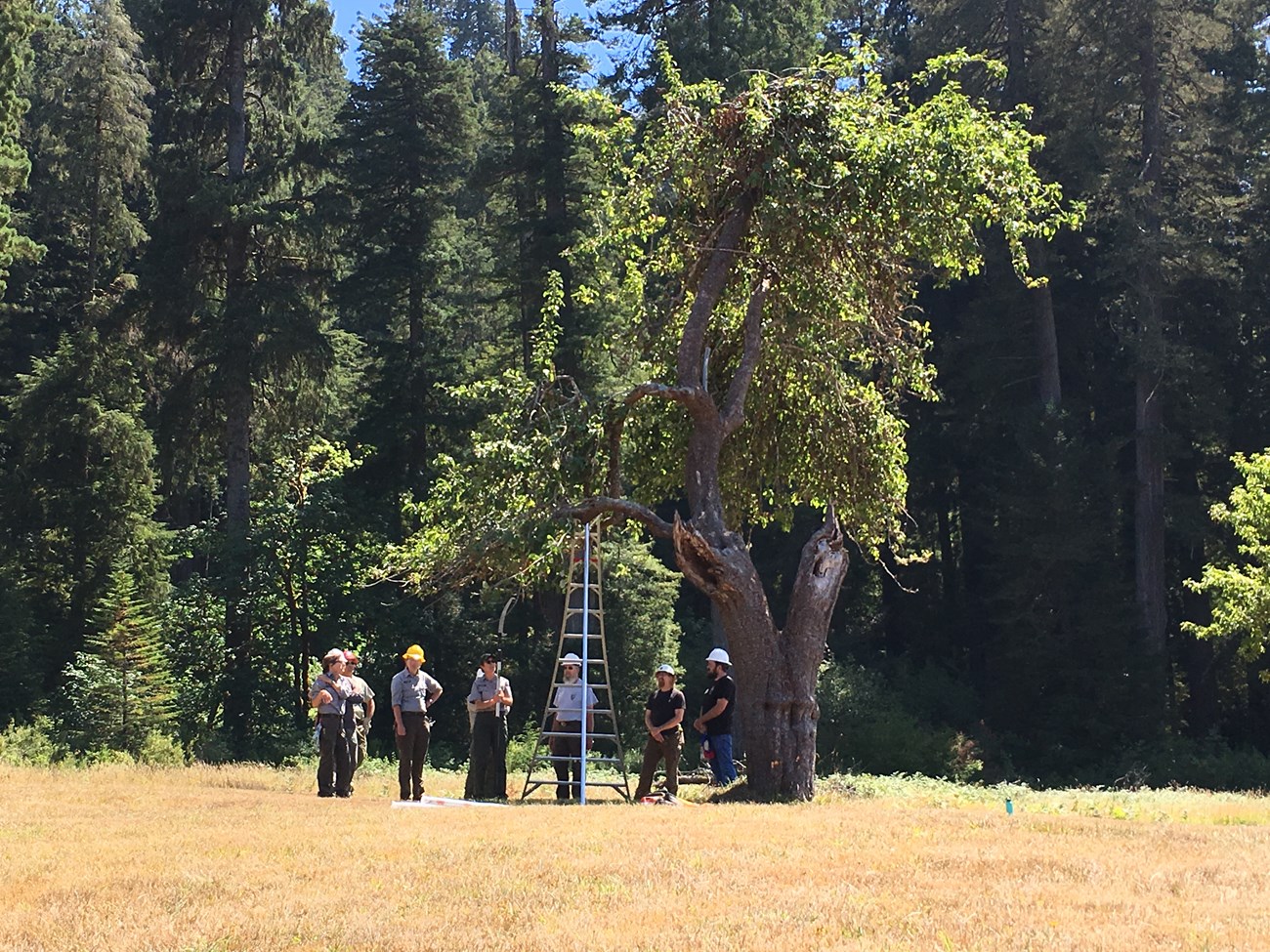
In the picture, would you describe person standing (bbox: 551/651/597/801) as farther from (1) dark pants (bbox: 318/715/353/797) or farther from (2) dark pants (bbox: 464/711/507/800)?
(1) dark pants (bbox: 318/715/353/797)

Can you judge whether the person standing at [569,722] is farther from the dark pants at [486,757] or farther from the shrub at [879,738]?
the shrub at [879,738]

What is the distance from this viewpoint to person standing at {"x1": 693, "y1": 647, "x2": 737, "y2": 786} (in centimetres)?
1836

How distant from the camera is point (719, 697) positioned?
18.4 m

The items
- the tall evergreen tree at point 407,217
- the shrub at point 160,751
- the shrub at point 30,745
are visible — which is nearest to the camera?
the shrub at point 30,745

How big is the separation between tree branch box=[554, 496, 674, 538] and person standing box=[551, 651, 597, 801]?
5.76 feet

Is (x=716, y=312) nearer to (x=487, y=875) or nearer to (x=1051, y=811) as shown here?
(x=1051, y=811)

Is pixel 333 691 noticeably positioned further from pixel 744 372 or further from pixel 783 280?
pixel 783 280

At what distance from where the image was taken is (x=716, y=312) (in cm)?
2148

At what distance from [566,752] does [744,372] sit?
5408 mm

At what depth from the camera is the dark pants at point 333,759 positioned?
1834cm

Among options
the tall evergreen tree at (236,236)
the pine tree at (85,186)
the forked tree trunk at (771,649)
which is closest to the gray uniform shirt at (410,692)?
the forked tree trunk at (771,649)

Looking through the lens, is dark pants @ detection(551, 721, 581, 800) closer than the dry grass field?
No

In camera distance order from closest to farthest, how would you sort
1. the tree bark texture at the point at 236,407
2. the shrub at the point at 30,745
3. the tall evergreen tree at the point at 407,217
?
the shrub at the point at 30,745
the tree bark texture at the point at 236,407
the tall evergreen tree at the point at 407,217

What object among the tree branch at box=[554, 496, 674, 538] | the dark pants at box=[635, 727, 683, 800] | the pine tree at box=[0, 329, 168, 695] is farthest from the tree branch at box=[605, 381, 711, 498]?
the pine tree at box=[0, 329, 168, 695]
